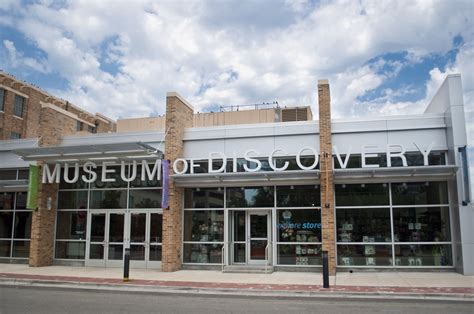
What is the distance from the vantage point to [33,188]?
1953 cm

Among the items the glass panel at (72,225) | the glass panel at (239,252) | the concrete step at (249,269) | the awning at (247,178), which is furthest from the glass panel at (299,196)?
the glass panel at (72,225)

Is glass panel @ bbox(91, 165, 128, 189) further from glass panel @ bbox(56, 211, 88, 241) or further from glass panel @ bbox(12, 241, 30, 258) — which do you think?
glass panel @ bbox(12, 241, 30, 258)

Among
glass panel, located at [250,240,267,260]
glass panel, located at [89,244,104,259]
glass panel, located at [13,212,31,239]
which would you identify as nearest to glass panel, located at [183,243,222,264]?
glass panel, located at [250,240,267,260]

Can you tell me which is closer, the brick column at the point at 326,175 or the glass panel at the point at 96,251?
the brick column at the point at 326,175

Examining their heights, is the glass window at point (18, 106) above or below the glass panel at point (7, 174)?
above

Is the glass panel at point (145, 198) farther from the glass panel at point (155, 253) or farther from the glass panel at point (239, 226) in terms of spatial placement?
the glass panel at point (239, 226)

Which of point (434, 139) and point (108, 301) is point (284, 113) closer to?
point (434, 139)

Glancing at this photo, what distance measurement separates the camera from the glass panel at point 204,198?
18.9m

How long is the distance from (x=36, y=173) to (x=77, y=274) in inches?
214

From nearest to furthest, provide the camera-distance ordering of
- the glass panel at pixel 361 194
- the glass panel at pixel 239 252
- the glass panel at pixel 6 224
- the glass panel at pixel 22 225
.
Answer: the glass panel at pixel 361 194
the glass panel at pixel 239 252
the glass panel at pixel 22 225
the glass panel at pixel 6 224

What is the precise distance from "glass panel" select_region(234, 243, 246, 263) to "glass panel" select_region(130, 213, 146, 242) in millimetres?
4061

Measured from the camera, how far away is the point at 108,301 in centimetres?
1165

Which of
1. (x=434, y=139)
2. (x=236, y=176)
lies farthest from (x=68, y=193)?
(x=434, y=139)

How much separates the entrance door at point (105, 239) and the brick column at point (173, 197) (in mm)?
2759
